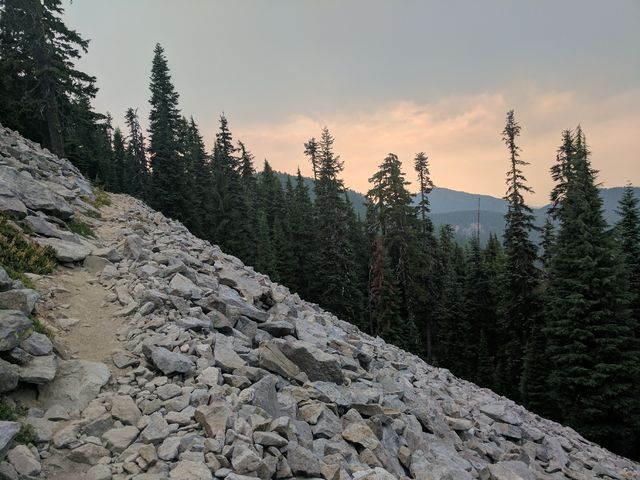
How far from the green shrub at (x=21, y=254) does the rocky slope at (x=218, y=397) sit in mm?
364

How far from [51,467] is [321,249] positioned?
119 feet

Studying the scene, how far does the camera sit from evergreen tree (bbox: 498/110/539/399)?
106 feet

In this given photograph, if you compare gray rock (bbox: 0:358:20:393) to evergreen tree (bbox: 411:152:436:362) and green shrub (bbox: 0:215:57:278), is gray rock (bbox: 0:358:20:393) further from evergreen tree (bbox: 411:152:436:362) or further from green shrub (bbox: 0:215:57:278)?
evergreen tree (bbox: 411:152:436:362)

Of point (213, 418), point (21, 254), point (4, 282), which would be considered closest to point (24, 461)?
point (213, 418)

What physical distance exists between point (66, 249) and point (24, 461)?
7.49 metres

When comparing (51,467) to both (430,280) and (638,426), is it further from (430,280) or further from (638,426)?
(430,280)

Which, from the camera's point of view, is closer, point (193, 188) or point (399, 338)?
point (399, 338)

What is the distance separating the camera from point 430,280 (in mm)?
40156

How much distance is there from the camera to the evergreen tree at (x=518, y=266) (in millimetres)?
32375

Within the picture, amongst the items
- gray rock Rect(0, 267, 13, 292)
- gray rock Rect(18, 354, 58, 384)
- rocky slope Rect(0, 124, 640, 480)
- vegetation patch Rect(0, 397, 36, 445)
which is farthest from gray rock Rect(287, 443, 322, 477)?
gray rock Rect(0, 267, 13, 292)

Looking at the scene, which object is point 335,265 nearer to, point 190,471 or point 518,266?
point 518,266

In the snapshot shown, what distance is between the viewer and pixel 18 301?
723cm

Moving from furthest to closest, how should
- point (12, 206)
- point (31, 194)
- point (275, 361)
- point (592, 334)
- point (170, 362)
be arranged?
A: point (592, 334), point (31, 194), point (12, 206), point (275, 361), point (170, 362)

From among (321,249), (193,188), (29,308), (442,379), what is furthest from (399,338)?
(29,308)
